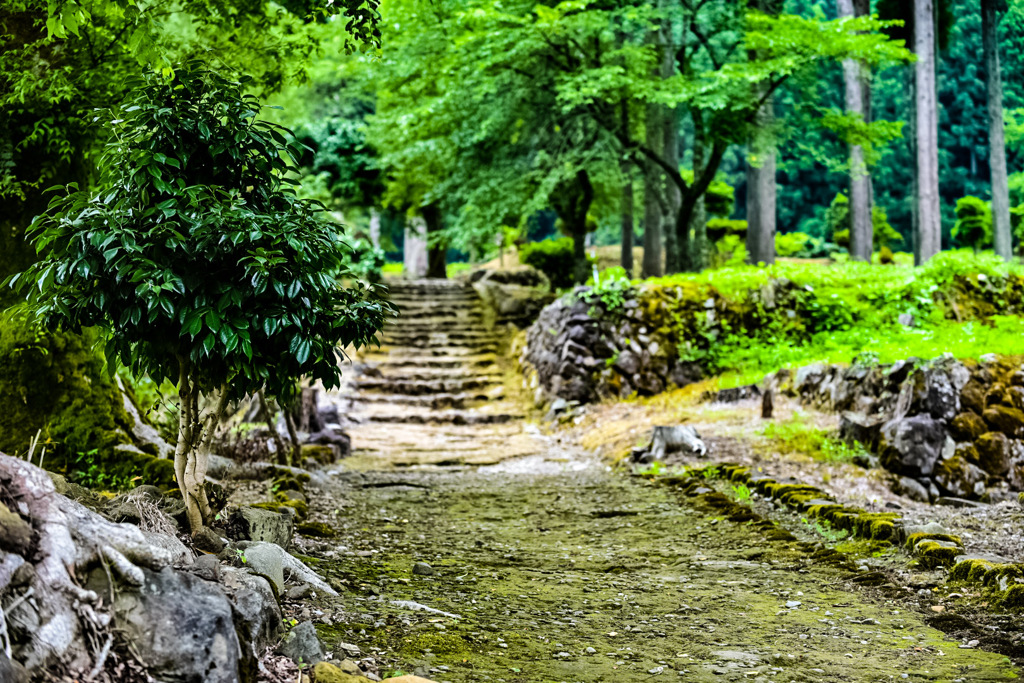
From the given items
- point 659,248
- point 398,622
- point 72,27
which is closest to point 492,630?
point 398,622

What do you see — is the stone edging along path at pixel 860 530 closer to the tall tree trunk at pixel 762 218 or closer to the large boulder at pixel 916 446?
the large boulder at pixel 916 446

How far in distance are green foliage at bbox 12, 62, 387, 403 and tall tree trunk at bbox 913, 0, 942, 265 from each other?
12003 mm

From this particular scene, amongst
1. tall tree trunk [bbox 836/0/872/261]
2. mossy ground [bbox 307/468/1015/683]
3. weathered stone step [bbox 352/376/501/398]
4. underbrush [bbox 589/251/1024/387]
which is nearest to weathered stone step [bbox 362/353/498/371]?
weathered stone step [bbox 352/376/501/398]

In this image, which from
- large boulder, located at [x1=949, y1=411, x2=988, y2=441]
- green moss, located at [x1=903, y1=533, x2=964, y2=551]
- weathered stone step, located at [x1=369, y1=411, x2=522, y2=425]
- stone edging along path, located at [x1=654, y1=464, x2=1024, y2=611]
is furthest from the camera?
weathered stone step, located at [x1=369, y1=411, x2=522, y2=425]

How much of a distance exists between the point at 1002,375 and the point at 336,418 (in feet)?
25.0

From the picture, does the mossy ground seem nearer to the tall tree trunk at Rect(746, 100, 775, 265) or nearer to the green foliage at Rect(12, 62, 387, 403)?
the green foliage at Rect(12, 62, 387, 403)

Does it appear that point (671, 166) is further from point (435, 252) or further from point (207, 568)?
point (207, 568)

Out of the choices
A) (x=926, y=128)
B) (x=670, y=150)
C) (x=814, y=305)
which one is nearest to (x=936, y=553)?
(x=814, y=305)

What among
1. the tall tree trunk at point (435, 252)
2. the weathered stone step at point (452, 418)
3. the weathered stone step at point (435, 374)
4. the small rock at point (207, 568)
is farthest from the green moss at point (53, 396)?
the tall tree trunk at point (435, 252)

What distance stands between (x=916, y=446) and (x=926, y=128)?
27.9 feet

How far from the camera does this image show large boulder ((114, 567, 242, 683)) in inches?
93.4

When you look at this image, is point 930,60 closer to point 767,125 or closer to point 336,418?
point 767,125

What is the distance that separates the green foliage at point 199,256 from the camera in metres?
3.16

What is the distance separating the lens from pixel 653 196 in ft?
46.2
